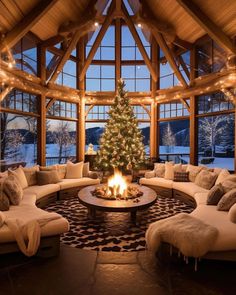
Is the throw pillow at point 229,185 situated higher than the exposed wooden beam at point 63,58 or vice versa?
the exposed wooden beam at point 63,58

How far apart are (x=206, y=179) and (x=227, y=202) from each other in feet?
5.80

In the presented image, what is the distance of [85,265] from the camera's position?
3.11m

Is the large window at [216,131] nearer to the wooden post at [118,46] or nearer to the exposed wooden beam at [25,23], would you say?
the wooden post at [118,46]

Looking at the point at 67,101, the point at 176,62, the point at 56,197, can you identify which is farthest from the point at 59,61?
the point at 56,197

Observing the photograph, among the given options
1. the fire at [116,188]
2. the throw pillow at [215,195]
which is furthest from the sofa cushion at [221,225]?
the fire at [116,188]

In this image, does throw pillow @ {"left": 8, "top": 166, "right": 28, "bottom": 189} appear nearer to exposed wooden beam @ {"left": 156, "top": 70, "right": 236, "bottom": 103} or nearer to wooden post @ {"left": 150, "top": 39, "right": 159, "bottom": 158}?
wooden post @ {"left": 150, "top": 39, "right": 159, "bottom": 158}

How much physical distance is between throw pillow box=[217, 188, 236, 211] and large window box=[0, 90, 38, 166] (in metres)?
5.60

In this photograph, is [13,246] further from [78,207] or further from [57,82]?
[57,82]

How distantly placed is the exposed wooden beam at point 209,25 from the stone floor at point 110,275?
16.9 ft

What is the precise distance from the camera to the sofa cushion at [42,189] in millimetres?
5305

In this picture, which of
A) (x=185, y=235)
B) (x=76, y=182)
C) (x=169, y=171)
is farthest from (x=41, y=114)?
(x=185, y=235)

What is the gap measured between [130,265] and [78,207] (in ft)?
9.33

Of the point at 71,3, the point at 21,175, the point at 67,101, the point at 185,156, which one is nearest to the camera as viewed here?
the point at 21,175

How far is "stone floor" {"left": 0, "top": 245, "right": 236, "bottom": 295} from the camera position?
2.60 metres
